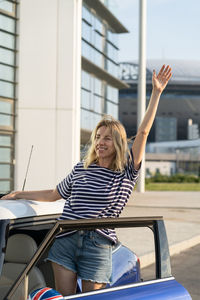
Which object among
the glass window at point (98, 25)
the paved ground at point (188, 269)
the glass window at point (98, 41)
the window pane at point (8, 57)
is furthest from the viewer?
the glass window at point (98, 41)

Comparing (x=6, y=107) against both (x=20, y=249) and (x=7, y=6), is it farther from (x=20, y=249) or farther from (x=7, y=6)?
(x=20, y=249)

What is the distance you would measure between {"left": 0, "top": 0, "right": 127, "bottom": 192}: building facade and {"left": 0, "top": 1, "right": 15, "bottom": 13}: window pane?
0.03 m

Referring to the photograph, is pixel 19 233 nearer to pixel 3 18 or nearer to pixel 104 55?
pixel 3 18

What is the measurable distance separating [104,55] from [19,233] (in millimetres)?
29454

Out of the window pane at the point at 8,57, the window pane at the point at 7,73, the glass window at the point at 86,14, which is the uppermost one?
the glass window at the point at 86,14

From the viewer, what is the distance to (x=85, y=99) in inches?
1116

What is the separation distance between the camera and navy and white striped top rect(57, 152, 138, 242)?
9.07ft

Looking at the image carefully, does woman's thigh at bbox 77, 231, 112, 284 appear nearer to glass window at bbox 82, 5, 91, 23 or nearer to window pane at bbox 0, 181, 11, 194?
window pane at bbox 0, 181, 11, 194

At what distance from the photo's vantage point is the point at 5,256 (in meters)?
2.65

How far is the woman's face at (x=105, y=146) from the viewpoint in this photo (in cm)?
291

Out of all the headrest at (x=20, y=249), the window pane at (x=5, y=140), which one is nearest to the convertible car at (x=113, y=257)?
the headrest at (x=20, y=249)

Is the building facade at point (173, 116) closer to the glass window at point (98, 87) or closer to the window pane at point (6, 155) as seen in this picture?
the glass window at point (98, 87)

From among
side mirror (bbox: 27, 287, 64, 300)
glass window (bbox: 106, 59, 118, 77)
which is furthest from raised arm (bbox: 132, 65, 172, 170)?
glass window (bbox: 106, 59, 118, 77)

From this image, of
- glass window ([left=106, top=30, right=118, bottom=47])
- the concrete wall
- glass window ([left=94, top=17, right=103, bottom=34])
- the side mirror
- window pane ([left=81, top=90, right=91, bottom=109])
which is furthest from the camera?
glass window ([left=106, top=30, right=118, bottom=47])
